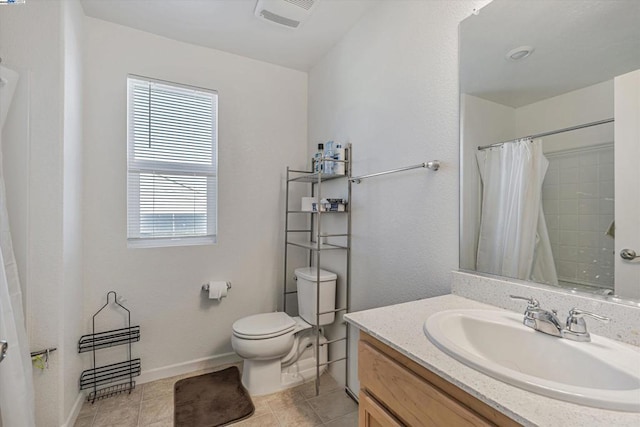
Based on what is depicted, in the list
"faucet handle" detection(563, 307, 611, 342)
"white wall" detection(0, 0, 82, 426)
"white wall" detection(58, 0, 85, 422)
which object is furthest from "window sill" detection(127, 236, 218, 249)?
"faucet handle" detection(563, 307, 611, 342)

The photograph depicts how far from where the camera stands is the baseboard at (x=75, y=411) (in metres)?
1.51

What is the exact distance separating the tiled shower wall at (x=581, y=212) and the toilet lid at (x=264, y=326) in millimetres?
1516

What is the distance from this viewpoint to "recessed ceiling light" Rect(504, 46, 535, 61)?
3.43ft

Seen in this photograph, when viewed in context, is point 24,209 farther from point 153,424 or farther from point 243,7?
point 243,7

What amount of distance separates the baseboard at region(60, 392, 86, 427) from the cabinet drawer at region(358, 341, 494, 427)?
1672mm

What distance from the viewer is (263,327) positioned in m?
1.89

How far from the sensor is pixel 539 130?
3.27 ft

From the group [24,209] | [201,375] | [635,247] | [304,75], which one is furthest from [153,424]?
[304,75]

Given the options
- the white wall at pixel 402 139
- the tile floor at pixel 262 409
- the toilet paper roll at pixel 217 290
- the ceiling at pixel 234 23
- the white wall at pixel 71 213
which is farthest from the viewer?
the toilet paper roll at pixel 217 290

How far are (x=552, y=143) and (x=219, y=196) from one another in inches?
80.7

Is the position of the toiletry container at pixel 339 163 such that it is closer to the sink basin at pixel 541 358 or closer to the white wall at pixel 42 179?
the sink basin at pixel 541 358

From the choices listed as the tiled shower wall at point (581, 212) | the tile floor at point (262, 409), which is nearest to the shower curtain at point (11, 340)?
the tile floor at point (262, 409)

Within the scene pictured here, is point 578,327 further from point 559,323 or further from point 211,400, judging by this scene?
point 211,400

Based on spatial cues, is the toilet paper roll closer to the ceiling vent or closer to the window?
the window
